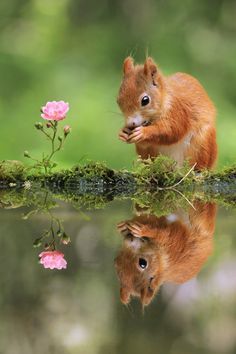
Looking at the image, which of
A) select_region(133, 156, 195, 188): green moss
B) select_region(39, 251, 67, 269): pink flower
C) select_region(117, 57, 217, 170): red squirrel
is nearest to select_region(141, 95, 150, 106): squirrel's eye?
select_region(117, 57, 217, 170): red squirrel

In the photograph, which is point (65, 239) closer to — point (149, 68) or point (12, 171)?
point (149, 68)

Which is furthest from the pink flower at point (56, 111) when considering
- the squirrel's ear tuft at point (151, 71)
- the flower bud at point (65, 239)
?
the flower bud at point (65, 239)

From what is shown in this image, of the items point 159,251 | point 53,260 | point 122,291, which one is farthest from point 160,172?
point 122,291

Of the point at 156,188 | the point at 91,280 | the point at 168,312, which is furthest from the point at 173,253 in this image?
the point at 156,188

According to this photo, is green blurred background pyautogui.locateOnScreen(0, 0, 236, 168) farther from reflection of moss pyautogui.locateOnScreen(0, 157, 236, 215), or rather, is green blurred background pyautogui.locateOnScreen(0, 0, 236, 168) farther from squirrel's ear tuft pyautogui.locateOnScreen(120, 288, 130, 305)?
squirrel's ear tuft pyautogui.locateOnScreen(120, 288, 130, 305)

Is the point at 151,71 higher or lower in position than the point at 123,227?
higher

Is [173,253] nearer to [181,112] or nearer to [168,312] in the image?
[168,312]
